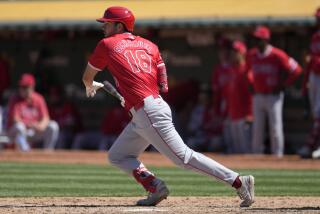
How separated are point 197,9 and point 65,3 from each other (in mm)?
2991

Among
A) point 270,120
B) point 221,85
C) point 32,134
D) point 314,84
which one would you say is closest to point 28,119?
point 32,134

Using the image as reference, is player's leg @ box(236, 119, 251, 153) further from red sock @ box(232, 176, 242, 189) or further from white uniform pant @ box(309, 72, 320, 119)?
red sock @ box(232, 176, 242, 189)

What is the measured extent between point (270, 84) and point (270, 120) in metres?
0.58

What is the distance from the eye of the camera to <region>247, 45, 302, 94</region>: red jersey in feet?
47.7

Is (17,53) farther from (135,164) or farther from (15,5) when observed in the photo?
(135,164)

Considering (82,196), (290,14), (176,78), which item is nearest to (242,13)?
(290,14)

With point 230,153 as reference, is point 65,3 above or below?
above

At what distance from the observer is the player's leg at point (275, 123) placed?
47.5 feet

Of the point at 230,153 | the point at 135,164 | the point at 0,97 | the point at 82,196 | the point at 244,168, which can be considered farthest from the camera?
the point at 0,97

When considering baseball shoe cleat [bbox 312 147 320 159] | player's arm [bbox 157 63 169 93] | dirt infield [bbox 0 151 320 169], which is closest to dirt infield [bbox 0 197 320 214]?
player's arm [bbox 157 63 169 93]

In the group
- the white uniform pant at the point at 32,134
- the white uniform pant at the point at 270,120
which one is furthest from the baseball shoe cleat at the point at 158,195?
the white uniform pant at the point at 32,134

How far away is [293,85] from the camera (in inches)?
656

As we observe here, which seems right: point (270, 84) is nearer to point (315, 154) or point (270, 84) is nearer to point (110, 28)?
point (315, 154)

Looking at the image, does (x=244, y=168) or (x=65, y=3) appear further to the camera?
(x=65, y=3)
